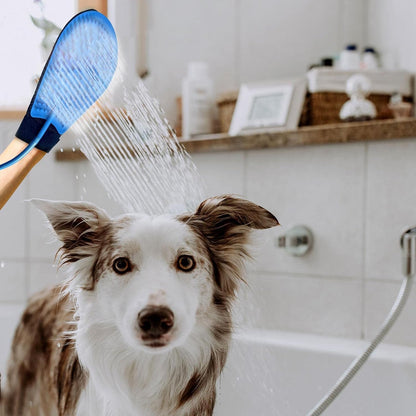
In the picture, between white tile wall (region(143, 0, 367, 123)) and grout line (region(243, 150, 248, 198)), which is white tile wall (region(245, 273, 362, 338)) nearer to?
grout line (region(243, 150, 248, 198))

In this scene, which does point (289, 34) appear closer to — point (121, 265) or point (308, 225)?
point (308, 225)

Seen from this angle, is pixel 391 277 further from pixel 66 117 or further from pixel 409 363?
pixel 66 117

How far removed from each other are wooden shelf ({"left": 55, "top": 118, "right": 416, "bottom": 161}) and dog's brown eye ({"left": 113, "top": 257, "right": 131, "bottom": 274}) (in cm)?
12

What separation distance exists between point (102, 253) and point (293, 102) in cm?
90

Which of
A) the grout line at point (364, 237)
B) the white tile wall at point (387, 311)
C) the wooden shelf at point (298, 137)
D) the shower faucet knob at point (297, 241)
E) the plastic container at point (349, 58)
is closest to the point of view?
the wooden shelf at point (298, 137)

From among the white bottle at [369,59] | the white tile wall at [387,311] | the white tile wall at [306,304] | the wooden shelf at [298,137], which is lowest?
the white tile wall at [387,311]

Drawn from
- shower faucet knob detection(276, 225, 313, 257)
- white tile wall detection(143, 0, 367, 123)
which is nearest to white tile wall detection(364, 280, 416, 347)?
shower faucet knob detection(276, 225, 313, 257)

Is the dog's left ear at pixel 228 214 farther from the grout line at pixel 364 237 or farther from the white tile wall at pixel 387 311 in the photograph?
the white tile wall at pixel 387 311

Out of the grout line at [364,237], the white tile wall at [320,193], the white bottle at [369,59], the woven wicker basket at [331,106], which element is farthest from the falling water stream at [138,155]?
the white bottle at [369,59]

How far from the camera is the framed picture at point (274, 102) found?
3.26 ft

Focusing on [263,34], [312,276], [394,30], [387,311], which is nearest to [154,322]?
[312,276]

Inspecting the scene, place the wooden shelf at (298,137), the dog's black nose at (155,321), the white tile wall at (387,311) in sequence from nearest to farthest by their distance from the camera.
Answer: the dog's black nose at (155,321) < the wooden shelf at (298,137) < the white tile wall at (387,311)

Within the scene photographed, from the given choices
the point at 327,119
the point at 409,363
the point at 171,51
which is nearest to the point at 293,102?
the point at 327,119

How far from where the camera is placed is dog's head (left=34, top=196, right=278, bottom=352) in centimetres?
41
